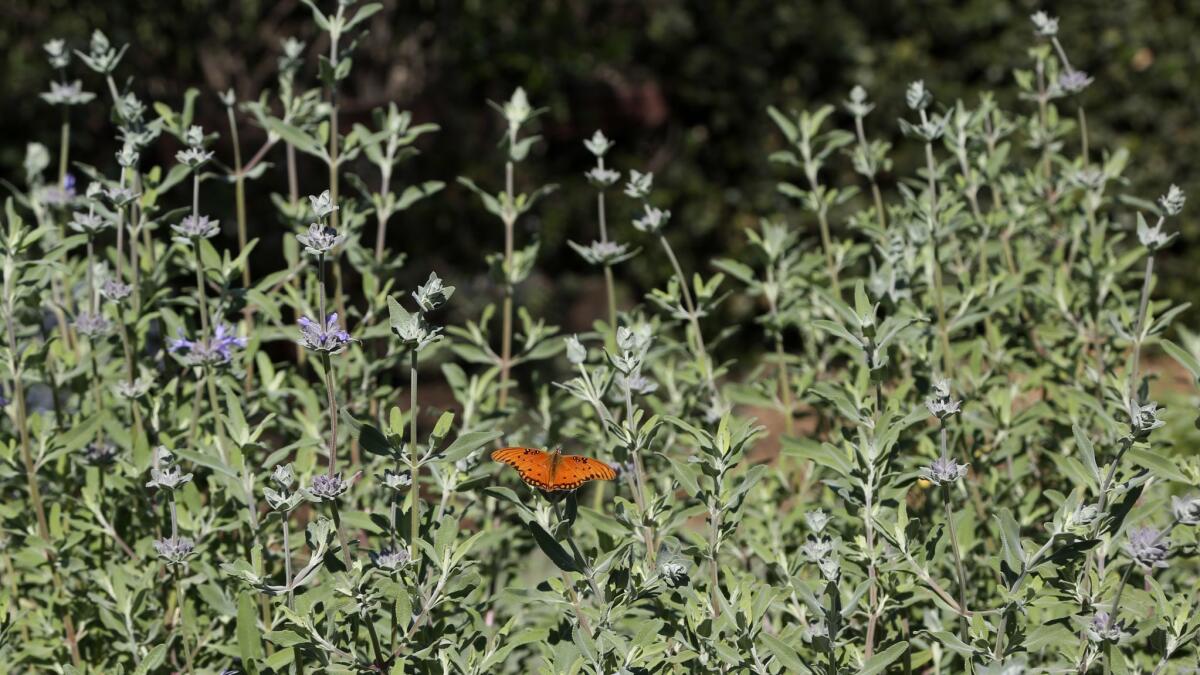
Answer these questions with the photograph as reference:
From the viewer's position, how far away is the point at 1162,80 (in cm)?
642

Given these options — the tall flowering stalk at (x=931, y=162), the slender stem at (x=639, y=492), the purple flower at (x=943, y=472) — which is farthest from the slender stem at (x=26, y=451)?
the tall flowering stalk at (x=931, y=162)

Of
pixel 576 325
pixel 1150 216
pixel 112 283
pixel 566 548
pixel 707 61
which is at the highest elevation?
pixel 112 283

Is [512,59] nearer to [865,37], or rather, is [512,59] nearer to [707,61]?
[707,61]

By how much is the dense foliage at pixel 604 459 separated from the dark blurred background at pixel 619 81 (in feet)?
12.2

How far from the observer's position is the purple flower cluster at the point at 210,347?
186 centimetres

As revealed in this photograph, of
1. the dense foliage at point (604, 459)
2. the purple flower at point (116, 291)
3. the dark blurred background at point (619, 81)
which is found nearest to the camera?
the dense foliage at point (604, 459)

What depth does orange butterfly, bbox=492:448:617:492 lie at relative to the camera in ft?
4.90

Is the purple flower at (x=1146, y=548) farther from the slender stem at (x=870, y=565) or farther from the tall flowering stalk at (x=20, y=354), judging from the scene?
the tall flowering stalk at (x=20, y=354)

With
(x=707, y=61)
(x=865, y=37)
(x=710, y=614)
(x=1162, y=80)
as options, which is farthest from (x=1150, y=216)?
(x=710, y=614)

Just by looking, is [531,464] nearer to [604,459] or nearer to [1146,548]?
[604,459]

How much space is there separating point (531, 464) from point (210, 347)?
0.64 meters

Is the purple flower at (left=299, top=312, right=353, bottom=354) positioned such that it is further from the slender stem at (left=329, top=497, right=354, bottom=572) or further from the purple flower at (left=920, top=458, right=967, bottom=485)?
the purple flower at (left=920, top=458, right=967, bottom=485)

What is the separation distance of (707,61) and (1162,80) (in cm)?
234

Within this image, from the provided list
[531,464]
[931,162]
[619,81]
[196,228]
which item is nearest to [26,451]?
[196,228]
